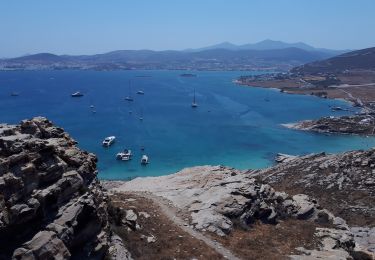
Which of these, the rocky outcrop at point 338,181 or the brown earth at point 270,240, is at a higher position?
the brown earth at point 270,240

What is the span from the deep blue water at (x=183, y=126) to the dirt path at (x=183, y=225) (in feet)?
127

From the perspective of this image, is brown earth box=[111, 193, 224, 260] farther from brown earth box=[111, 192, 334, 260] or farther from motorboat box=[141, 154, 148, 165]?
motorboat box=[141, 154, 148, 165]

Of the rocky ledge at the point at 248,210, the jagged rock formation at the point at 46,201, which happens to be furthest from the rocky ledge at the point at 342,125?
the jagged rock formation at the point at 46,201

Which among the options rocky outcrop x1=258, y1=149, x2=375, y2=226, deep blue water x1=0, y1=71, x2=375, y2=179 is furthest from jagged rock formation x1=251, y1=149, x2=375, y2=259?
deep blue water x1=0, y1=71, x2=375, y2=179

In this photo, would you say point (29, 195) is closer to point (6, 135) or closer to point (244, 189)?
point (6, 135)

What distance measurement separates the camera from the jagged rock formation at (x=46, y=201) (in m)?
15.9

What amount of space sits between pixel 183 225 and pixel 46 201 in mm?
11309

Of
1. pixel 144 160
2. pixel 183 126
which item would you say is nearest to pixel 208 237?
pixel 144 160

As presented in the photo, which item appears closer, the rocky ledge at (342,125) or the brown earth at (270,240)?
the brown earth at (270,240)

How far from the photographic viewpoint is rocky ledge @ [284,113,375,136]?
10906cm

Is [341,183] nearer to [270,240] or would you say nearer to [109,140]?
[270,240]

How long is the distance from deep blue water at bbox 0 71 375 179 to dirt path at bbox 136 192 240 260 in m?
38.8

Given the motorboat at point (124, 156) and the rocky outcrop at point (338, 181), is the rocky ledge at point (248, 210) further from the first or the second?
the motorboat at point (124, 156)

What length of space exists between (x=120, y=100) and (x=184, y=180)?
136 m
